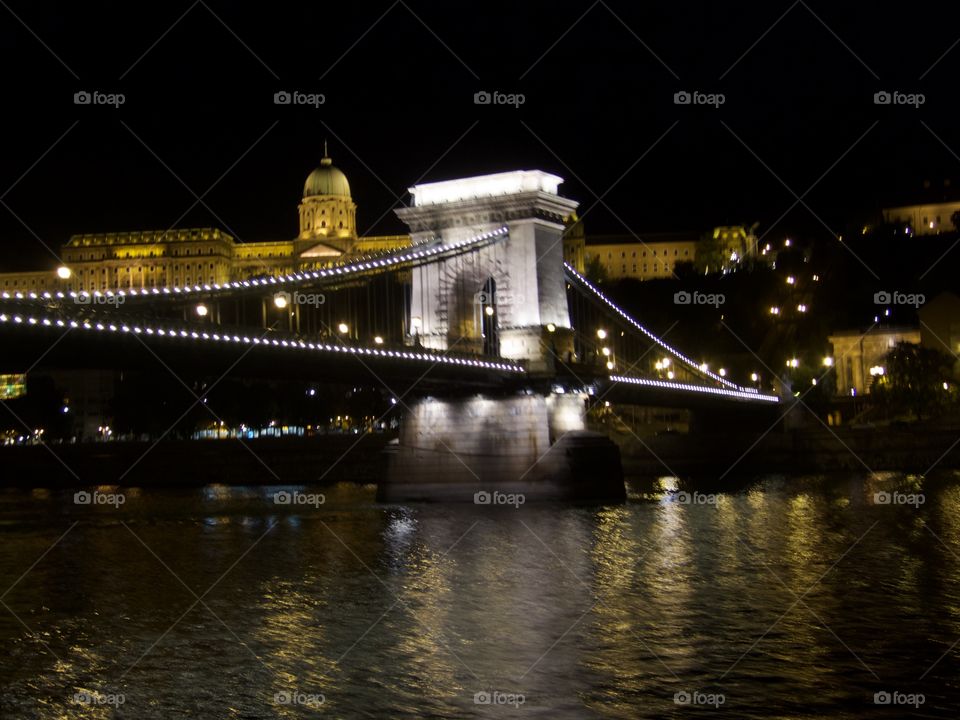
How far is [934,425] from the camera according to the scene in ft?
172

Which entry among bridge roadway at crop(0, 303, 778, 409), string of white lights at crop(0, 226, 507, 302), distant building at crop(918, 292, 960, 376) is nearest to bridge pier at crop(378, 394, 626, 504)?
bridge roadway at crop(0, 303, 778, 409)

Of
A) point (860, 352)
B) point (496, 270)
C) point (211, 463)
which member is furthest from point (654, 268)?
point (496, 270)

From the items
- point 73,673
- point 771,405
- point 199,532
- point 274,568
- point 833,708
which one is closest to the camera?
point 833,708

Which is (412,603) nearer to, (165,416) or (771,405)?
(771,405)

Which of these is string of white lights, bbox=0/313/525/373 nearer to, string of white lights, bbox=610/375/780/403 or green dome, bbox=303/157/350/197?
string of white lights, bbox=610/375/780/403

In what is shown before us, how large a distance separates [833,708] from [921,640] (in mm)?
3530

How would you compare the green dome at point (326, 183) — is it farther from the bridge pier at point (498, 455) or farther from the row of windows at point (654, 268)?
the bridge pier at point (498, 455)

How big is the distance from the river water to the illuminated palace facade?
84.1 meters

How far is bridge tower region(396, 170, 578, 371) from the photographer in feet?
123

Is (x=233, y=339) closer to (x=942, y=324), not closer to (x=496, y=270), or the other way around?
(x=496, y=270)

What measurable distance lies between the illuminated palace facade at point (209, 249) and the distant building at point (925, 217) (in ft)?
141

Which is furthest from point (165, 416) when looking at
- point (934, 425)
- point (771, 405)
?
point (934, 425)

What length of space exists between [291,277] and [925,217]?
88.9 meters

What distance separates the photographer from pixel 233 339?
2433 centimetres
